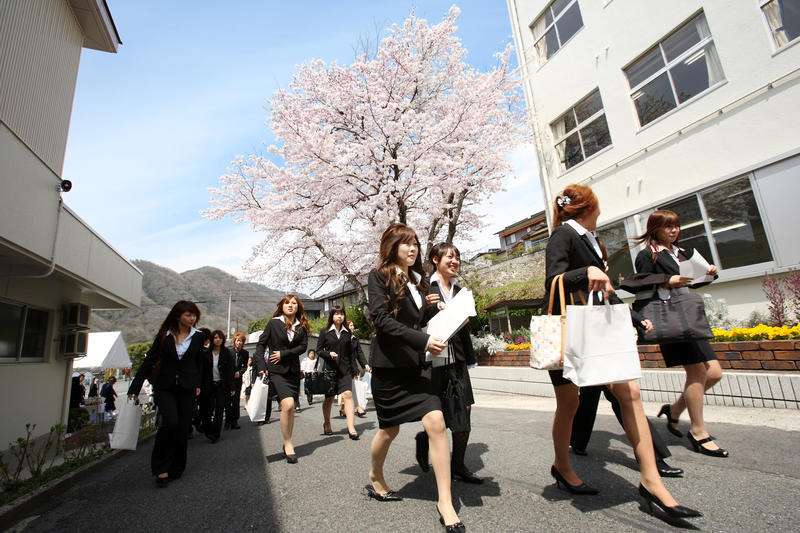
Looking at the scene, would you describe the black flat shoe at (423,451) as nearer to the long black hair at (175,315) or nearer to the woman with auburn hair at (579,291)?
A: the woman with auburn hair at (579,291)

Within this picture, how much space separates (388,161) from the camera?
12516mm

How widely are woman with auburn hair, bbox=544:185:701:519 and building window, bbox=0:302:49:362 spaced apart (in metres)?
7.94

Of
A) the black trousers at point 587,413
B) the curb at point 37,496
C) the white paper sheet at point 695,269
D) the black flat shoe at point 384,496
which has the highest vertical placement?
the white paper sheet at point 695,269

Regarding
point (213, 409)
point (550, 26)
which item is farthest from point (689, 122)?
point (213, 409)

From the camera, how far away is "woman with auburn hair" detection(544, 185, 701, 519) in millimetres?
2133

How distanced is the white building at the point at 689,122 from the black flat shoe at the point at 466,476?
22.4 feet

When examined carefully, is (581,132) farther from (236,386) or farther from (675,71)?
(236,386)

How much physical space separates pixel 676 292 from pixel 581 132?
9287mm

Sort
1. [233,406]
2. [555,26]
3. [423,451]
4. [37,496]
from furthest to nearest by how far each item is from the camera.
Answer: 1. [555,26]
2. [233,406]
3. [37,496]
4. [423,451]

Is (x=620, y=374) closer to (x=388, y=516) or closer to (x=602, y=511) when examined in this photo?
(x=602, y=511)

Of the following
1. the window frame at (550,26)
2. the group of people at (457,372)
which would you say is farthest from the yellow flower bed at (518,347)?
the window frame at (550,26)

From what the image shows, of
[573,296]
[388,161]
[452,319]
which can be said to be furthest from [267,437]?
[388,161]

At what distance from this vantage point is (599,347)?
80.6 inches

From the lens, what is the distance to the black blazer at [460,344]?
2.89 metres
